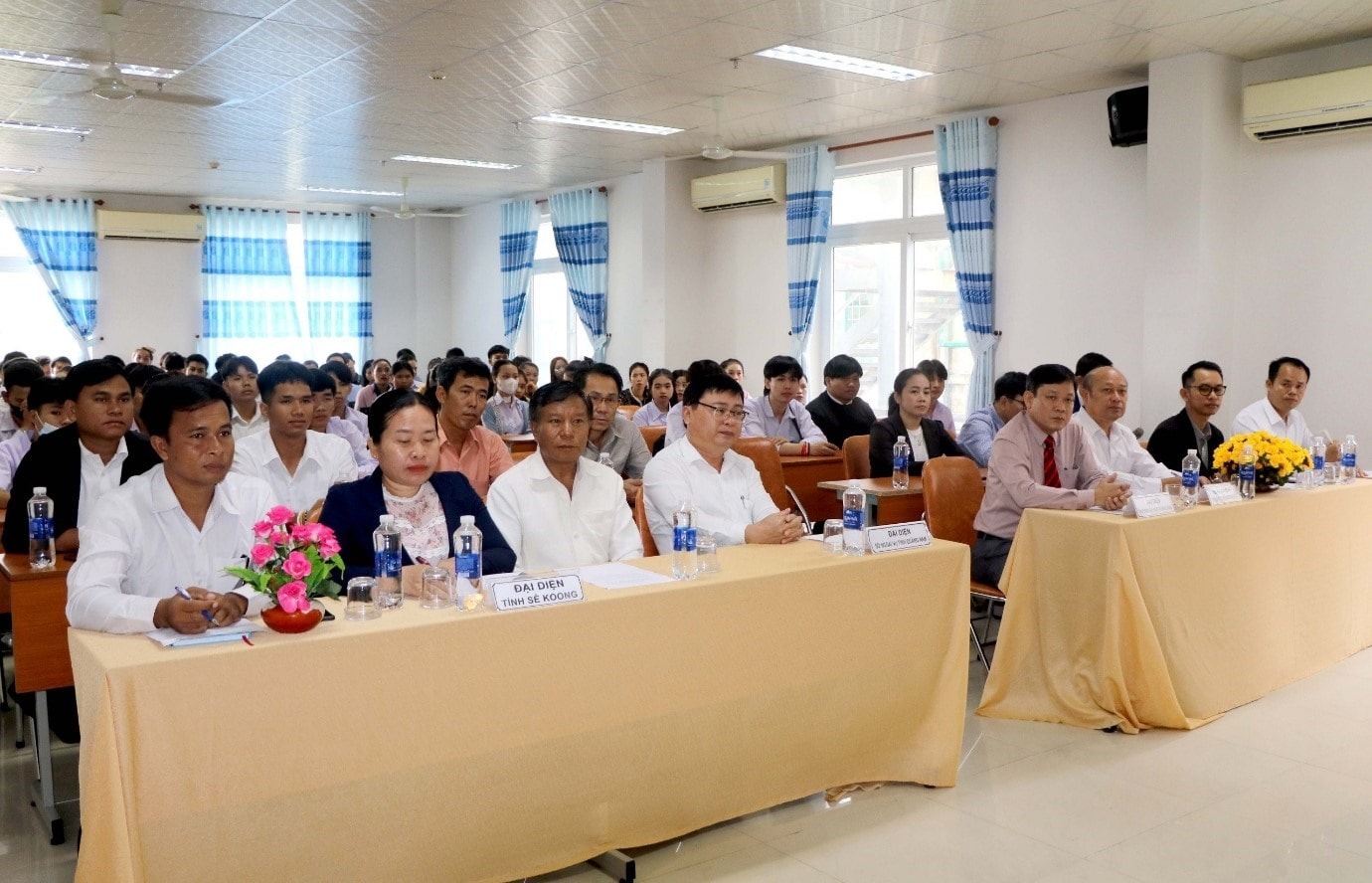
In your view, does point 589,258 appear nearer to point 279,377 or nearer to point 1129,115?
point 1129,115

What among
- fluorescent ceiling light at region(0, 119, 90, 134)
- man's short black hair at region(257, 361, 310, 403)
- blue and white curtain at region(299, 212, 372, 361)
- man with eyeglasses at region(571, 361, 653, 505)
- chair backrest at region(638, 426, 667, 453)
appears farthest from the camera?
blue and white curtain at region(299, 212, 372, 361)

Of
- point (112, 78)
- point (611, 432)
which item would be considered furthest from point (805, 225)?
point (112, 78)

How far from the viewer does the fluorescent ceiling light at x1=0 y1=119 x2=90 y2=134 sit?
362 inches

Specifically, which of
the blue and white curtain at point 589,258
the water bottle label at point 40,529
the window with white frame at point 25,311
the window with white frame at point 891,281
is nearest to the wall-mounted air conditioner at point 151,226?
the window with white frame at point 25,311

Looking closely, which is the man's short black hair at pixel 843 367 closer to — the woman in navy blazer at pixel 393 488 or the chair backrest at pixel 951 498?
the chair backrest at pixel 951 498

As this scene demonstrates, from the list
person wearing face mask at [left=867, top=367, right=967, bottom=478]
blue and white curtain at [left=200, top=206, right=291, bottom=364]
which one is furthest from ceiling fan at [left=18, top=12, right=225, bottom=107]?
blue and white curtain at [left=200, top=206, right=291, bottom=364]

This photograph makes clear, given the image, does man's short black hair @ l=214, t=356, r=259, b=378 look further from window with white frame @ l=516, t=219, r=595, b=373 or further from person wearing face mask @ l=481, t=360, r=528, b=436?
window with white frame @ l=516, t=219, r=595, b=373

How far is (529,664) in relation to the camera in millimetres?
2566

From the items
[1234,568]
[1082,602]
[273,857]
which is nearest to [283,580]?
[273,857]

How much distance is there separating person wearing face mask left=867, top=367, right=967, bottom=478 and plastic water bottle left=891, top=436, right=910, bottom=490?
97 mm

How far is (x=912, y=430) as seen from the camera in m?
6.09

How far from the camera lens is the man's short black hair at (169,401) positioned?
2.68 meters

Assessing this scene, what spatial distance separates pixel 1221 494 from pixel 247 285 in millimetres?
13183

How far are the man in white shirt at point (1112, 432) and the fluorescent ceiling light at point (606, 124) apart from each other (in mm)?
5414
